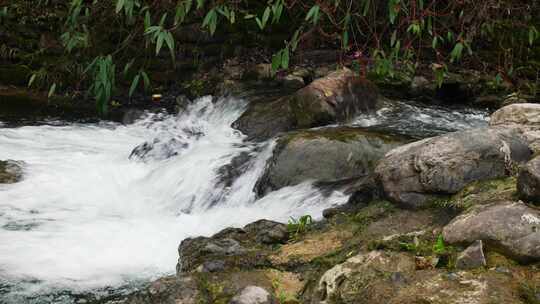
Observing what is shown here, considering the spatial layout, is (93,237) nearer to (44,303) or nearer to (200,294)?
(44,303)

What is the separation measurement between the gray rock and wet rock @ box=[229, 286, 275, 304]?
1.01 metres

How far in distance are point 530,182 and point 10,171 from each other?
5.81 metres

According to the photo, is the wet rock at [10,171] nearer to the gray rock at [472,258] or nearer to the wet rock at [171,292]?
the wet rock at [171,292]

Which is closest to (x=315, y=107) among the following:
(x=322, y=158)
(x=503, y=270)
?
(x=322, y=158)

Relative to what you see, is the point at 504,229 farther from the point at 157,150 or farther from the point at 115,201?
the point at 157,150

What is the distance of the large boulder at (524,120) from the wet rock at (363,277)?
171cm

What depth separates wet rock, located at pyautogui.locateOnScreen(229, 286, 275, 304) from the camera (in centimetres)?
310

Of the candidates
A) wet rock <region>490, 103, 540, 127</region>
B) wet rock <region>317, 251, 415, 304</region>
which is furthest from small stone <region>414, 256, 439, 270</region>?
wet rock <region>490, 103, 540, 127</region>

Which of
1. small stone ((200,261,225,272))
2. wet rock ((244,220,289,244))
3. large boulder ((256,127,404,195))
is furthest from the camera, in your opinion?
large boulder ((256,127,404,195))

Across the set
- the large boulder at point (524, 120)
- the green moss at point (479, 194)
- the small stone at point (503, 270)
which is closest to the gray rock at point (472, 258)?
the small stone at point (503, 270)

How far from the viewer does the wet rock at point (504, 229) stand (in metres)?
2.87

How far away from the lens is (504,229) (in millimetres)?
2971

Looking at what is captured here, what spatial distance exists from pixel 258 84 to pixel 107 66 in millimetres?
7906

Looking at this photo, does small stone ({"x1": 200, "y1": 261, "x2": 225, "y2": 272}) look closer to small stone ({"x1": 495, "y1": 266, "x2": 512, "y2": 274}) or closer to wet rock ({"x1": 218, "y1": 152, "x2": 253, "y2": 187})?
small stone ({"x1": 495, "y1": 266, "x2": 512, "y2": 274})
